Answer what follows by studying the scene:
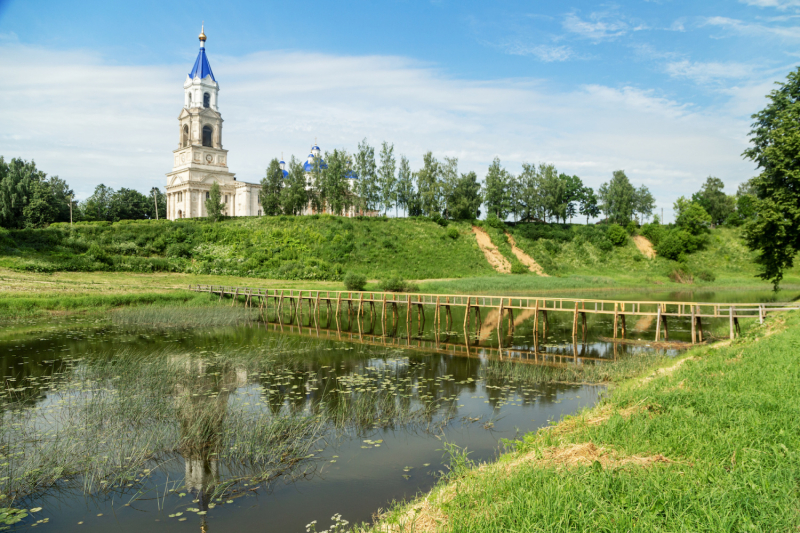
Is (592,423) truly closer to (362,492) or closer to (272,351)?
(362,492)

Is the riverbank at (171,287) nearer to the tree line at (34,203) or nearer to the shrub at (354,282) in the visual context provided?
the shrub at (354,282)

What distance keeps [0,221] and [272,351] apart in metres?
62.6

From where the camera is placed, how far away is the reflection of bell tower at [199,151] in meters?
75.8

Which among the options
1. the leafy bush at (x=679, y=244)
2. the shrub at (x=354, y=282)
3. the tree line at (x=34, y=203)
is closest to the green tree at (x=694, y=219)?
the leafy bush at (x=679, y=244)

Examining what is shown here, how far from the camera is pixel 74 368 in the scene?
1547cm

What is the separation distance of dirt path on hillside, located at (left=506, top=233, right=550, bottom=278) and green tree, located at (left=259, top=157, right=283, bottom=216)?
3179 centimetres

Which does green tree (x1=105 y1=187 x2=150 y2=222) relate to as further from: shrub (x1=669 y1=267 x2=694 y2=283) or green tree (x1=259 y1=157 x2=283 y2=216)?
shrub (x1=669 y1=267 x2=694 y2=283)

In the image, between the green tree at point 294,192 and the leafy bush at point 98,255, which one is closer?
the leafy bush at point 98,255

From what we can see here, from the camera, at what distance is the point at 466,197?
6844cm

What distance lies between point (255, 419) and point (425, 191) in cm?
6026

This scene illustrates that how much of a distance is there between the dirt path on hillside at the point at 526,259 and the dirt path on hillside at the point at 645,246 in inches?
656

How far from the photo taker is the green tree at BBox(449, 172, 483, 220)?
68.1 metres

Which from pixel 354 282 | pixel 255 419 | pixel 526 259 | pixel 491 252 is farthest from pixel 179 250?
pixel 255 419

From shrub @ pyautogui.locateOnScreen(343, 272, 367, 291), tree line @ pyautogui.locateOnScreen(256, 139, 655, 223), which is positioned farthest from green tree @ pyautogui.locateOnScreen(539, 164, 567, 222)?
shrub @ pyautogui.locateOnScreen(343, 272, 367, 291)
